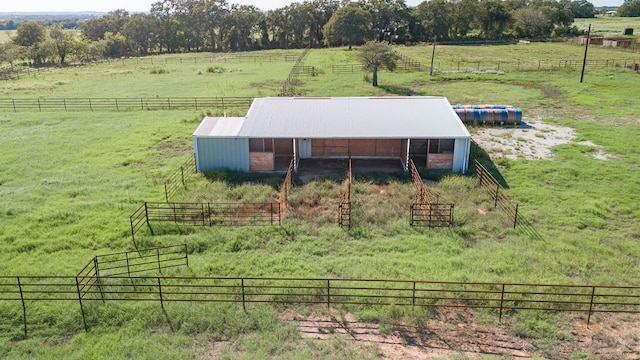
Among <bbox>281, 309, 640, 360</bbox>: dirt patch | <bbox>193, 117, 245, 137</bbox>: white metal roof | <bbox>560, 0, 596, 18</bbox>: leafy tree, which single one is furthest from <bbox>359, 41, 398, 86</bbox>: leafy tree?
<bbox>560, 0, 596, 18</bbox>: leafy tree

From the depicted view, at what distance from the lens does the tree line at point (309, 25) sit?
83.4 metres

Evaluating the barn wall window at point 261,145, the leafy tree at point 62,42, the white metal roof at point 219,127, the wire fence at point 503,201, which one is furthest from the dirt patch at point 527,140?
the leafy tree at point 62,42

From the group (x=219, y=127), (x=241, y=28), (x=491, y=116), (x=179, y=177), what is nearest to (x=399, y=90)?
(x=491, y=116)

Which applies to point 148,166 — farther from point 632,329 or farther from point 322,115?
point 632,329

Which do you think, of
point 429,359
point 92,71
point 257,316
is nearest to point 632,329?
point 429,359

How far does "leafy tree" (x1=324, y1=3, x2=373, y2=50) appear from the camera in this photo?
249 ft

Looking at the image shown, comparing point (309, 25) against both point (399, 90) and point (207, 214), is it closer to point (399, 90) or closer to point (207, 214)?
point (399, 90)

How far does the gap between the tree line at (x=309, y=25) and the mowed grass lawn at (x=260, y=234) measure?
→ 182 ft

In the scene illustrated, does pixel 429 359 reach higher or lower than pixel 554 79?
lower

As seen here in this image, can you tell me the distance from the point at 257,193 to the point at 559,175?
14.4 m

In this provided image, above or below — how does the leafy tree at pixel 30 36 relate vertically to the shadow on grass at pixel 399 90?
above

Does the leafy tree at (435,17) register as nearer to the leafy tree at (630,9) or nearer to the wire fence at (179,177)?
the wire fence at (179,177)

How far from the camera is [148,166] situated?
81.9ft

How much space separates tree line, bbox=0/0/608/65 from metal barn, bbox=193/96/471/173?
54.2 m
